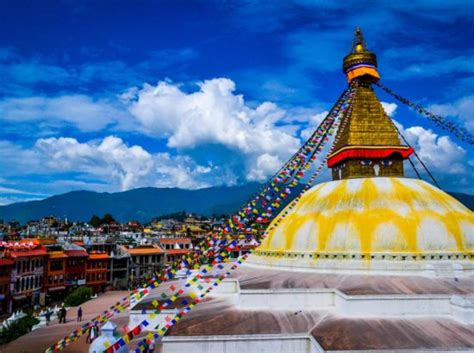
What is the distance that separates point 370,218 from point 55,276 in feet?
80.5

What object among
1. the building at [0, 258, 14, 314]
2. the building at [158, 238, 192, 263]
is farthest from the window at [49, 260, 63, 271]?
the building at [158, 238, 192, 263]

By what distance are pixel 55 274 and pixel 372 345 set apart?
2708cm

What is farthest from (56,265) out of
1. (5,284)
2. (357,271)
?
(357,271)

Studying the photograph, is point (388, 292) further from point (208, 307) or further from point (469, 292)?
point (208, 307)

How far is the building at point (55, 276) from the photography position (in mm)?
29625

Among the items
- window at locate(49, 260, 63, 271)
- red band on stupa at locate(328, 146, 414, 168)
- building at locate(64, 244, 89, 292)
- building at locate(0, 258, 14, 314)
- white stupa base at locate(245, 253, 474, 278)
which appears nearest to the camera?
white stupa base at locate(245, 253, 474, 278)

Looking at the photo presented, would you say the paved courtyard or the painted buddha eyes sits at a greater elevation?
the painted buddha eyes

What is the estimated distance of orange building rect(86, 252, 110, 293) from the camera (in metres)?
33.5

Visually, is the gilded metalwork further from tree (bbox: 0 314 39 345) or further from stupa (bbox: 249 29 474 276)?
tree (bbox: 0 314 39 345)

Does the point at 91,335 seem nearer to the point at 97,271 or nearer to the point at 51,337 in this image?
the point at 51,337

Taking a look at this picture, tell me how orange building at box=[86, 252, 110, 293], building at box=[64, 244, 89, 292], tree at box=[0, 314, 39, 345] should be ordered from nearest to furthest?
tree at box=[0, 314, 39, 345] < building at box=[64, 244, 89, 292] < orange building at box=[86, 252, 110, 293]

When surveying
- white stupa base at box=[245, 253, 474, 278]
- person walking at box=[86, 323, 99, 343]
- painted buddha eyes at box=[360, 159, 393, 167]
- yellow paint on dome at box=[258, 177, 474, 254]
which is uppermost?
painted buddha eyes at box=[360, 159, 393, 167]

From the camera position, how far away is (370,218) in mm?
13430

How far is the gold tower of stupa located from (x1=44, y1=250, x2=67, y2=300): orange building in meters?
22.0
